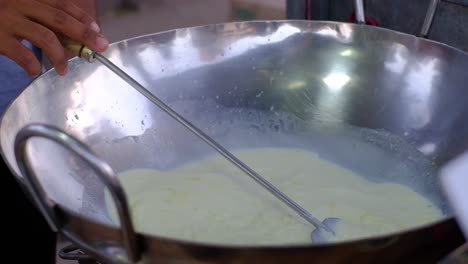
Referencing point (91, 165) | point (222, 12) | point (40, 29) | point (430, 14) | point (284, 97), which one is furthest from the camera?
point (222, 12)

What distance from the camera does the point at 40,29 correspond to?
1.90ft

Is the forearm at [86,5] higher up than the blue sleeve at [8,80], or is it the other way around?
the forearm at [86,5]

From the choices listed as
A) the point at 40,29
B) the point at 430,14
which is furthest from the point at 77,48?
the point at 430,14

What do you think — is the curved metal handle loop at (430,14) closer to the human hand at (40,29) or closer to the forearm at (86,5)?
the human hand at (40,29)

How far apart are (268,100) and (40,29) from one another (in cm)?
41

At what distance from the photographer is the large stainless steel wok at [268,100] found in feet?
2.41

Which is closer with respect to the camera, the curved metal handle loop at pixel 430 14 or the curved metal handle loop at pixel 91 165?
the curved metal handle loop at pixel 91 165

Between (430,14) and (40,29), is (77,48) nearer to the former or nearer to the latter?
(40,29)

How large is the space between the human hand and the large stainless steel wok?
2.7 inches

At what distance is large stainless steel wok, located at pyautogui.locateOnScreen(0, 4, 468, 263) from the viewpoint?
0.73m

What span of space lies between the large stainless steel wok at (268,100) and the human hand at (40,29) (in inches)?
2.7

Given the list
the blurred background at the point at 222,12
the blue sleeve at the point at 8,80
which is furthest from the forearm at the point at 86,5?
the blurred background at the point at 222,12

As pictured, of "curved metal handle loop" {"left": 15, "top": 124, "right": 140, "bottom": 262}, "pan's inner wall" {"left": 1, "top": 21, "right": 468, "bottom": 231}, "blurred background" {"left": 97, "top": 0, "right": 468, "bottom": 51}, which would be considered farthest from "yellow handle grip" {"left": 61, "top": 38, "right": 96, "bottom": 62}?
"blurred background" {"left": 97, "top": 0, "right": 468, "bottom": 51}

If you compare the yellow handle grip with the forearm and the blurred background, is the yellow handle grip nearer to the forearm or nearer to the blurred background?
the forearm
